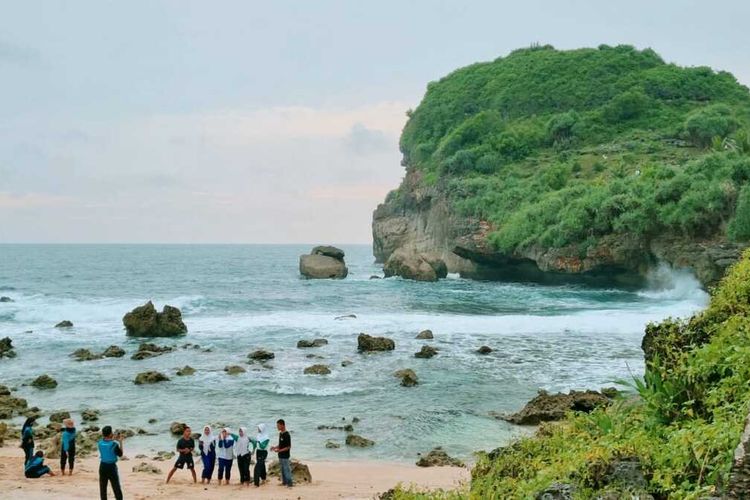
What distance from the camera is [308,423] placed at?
67.5 ft

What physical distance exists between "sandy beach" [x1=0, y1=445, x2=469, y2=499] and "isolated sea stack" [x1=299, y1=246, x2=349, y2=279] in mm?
60386

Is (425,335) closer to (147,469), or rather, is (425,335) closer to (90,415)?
(90,415)

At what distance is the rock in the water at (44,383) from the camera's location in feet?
85.2

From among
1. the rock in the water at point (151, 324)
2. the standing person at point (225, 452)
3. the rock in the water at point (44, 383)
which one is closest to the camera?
the standing person at point (225, 452)

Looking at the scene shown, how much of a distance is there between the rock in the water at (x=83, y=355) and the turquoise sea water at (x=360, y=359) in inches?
24.3

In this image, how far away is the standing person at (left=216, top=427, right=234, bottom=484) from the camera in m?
15.5

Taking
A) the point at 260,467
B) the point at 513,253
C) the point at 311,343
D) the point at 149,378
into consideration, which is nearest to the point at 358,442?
the point at 260,467

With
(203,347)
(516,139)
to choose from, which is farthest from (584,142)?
(203,347)

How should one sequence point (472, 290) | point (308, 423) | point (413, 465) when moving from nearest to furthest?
point (413, 465) < point (308, 423) < point (472, 290)

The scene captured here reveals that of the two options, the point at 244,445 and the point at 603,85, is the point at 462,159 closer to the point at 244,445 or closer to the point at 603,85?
the point at 603,85

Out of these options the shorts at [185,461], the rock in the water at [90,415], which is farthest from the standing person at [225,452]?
the rock in the water at [90,415]

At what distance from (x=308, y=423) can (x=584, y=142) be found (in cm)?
6316

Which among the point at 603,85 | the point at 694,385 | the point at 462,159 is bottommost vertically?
the point at 694,385

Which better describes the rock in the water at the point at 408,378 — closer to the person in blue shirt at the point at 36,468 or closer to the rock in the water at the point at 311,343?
the rock in the water at the point at 311,343
